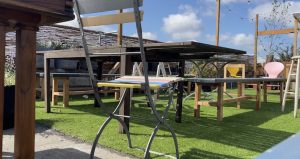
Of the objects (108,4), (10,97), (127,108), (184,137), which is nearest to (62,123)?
(10,97)

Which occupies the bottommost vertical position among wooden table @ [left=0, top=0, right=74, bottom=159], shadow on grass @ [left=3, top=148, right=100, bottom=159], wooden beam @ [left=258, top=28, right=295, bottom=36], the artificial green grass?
shadow on grass @ [left=3, top=148, right=100, bottom=159]

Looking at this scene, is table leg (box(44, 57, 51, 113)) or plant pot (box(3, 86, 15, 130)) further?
table leg (box(44, 57, 51, 113))

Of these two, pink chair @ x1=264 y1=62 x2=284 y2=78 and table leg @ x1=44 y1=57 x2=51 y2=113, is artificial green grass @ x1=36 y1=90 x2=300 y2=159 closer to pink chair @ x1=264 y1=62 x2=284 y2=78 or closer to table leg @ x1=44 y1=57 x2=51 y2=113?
table leg @ x1=44 y1=57 x2=51 y2=113

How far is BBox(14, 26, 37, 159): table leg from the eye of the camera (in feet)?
5.10

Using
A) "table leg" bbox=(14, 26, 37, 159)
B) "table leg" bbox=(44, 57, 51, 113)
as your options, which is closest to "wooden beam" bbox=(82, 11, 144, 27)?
"table leg" bbox=(14, 26, 37, 159)

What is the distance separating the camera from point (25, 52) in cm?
155

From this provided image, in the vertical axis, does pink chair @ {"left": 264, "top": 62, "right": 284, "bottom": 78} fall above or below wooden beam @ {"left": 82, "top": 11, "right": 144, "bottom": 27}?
below

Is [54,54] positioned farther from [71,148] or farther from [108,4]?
[108,4]

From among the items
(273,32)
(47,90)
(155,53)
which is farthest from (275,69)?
(47,90)

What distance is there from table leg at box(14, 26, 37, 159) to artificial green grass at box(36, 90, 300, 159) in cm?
80

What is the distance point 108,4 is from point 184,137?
61.5 inches

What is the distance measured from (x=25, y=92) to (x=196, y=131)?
82.9 inches

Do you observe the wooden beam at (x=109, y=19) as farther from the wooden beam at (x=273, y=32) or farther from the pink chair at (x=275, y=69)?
the wooden beam at (x=273, y=32)

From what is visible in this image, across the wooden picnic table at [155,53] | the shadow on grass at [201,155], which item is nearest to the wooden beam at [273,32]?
the wooden picnic table at [155,53]
